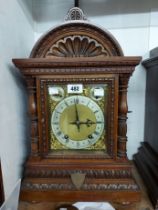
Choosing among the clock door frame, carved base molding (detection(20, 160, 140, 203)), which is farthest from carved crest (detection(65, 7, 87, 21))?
carved base molding (detection(20, 160, 140, 203))

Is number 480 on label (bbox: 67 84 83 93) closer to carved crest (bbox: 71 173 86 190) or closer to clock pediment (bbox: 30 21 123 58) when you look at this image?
clock pediment (bbox: 30 21 123 58)

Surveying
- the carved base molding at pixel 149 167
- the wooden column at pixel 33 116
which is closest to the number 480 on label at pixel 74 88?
the wooden column at pixel 33 116

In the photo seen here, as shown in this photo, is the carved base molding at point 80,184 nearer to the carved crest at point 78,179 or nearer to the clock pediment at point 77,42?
the carved crest at point 78,179

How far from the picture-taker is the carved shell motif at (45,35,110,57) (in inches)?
26.3

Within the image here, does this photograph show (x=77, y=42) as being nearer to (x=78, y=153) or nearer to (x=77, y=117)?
(x=77, y=117)

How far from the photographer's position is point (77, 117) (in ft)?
2.22

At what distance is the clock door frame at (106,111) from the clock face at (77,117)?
15mm

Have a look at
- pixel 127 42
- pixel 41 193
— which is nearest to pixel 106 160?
pixel 41 193

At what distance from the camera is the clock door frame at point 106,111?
645mm

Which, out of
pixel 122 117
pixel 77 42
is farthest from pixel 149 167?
pixel 77 42

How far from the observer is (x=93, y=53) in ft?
2.25

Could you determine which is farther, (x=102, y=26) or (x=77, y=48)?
(x=102, y=26)

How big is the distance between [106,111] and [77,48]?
0.75 feet

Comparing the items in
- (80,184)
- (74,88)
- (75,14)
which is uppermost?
(75,14)
